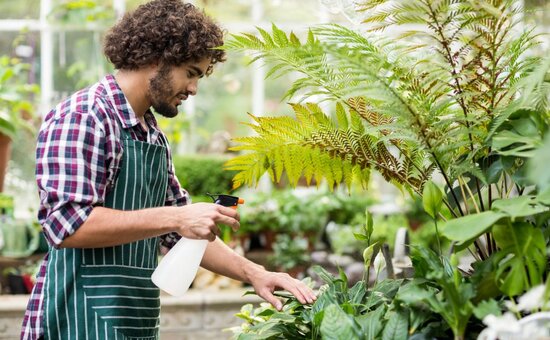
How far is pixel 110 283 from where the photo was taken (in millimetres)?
1878

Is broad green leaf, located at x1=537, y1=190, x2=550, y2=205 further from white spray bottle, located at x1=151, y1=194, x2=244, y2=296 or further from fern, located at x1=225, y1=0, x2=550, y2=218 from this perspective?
white spray bottle, located at x1=151, y1=194, x2=244, y2=296

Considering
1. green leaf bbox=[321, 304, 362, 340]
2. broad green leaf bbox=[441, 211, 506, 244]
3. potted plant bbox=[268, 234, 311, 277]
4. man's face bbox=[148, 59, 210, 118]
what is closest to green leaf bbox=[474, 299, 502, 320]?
broad green leaf bbox=[441, 211, 506, 244]

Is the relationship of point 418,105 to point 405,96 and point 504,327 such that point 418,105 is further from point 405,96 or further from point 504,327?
point 504,327

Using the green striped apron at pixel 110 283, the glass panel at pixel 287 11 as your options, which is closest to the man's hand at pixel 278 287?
the green striped apron at pixel 110 283

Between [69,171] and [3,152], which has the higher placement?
[69,171]

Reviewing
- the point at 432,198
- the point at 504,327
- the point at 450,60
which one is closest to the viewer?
the point at 504,327

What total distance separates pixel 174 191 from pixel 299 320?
24.4 inches

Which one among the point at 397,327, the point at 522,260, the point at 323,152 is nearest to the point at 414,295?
the point at 397,327

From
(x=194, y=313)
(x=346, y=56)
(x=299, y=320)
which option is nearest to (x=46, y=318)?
Answer: (x=299, y=320)

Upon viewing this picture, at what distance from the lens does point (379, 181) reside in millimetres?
6926

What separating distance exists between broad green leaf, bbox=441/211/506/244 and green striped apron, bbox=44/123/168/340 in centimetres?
78

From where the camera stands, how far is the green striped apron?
1.86 m

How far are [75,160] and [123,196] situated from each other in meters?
0.18

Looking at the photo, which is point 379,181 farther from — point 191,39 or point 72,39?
point 191,39
